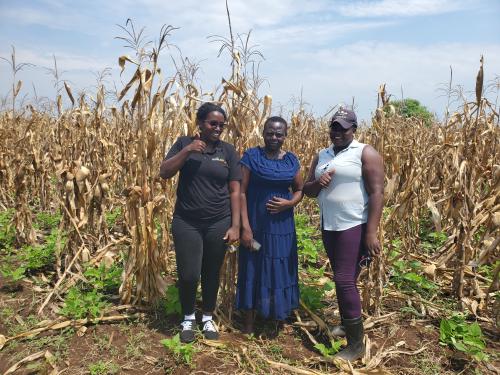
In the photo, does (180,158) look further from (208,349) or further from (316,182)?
(208,349)

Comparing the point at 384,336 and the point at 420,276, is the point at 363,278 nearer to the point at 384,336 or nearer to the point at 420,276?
the point at 384,336

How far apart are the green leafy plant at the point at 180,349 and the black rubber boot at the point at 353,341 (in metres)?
1.04

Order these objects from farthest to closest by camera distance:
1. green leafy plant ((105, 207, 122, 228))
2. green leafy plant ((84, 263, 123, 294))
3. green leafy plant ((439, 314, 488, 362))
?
green leafy plant ((105, 207, 122, 228)), green leafy plant ((84, 263, 123, 294)), green leafy plant ((439, 314, 488, 362))

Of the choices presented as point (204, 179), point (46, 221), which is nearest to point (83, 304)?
point (204, 179)

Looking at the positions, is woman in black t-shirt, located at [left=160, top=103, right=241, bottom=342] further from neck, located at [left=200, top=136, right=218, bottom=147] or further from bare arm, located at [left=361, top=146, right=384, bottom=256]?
bare arm, located at [left=361, top=146, right=384, bottom=256]

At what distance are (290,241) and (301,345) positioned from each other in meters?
0.83

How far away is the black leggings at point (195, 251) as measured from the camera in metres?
2.86

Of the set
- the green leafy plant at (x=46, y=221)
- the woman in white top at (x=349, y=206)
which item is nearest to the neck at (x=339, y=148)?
the woman in white top at (x=349, y=206)

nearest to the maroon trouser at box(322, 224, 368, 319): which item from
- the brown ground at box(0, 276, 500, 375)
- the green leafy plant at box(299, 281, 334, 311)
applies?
the brown ground at box(0, 276, 500, 375)

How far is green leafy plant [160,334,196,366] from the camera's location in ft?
8.67

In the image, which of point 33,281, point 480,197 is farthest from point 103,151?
point 480,197

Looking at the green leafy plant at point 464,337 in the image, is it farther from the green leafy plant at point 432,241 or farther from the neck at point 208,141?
the neck at point 208,141

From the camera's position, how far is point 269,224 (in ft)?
9.75

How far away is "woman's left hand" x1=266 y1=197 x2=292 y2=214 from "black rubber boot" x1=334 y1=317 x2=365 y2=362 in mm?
930
